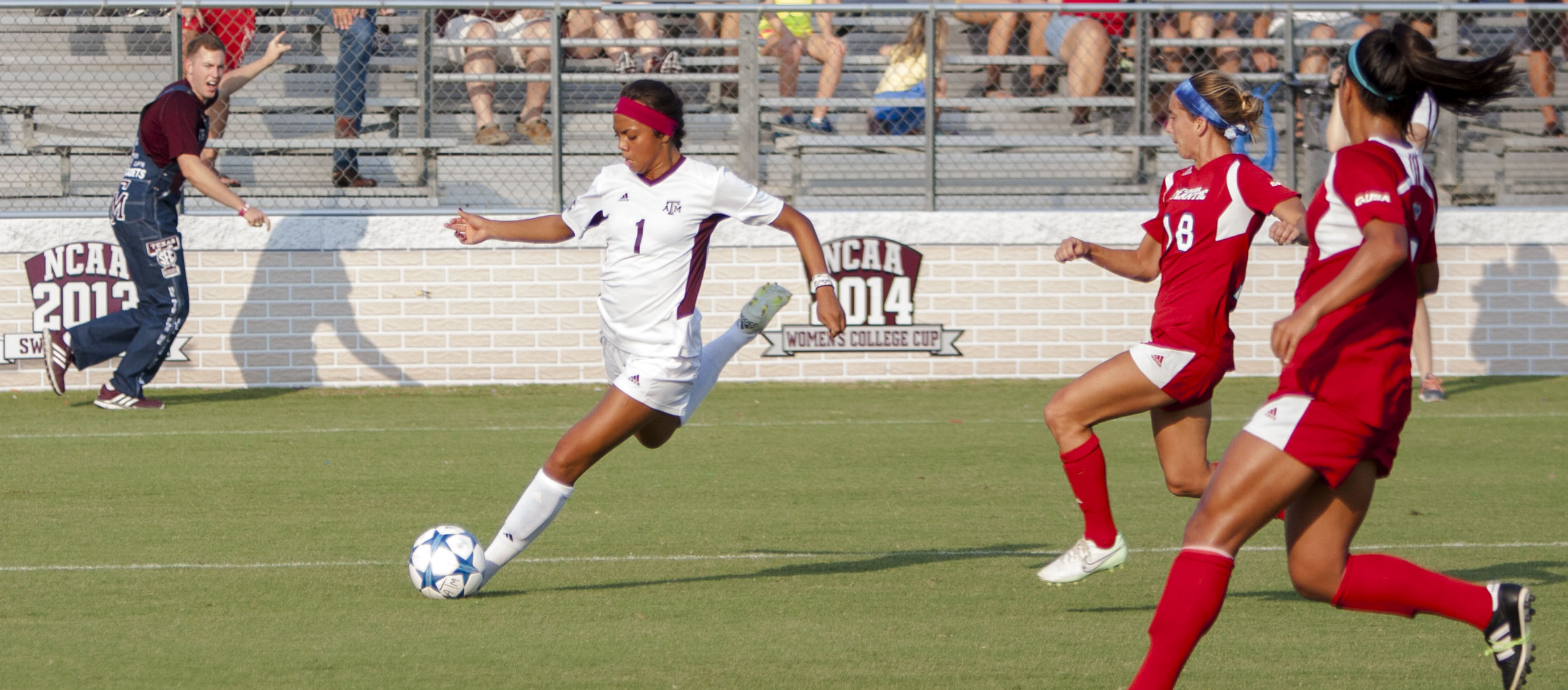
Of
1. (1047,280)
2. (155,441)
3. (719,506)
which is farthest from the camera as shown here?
(1047,280)

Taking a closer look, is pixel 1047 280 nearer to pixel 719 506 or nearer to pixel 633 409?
pixel 719 506

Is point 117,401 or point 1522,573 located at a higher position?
point 117,401

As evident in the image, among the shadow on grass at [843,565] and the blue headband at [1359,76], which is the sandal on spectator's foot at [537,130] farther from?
the blue headband at [1359,76]

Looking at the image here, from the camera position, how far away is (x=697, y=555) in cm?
634

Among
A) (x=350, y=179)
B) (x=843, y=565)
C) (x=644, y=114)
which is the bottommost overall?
Result: (x=843, y=565)

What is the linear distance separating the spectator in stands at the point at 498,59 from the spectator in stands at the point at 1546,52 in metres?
8.25

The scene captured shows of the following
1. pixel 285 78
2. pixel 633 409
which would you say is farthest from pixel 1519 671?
pixel 285 78

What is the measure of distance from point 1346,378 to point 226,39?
1084cm

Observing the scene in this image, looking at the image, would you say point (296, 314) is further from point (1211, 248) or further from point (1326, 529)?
point (1326, 529)

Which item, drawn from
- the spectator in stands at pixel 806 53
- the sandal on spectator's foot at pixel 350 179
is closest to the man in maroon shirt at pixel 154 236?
the sandal on spectator's foot at pixel 350 179

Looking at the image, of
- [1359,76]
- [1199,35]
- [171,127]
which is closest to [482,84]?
[171,127]

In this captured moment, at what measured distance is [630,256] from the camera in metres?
5.67

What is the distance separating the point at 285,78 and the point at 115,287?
97.4 inches

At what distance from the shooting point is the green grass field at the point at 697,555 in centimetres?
467
